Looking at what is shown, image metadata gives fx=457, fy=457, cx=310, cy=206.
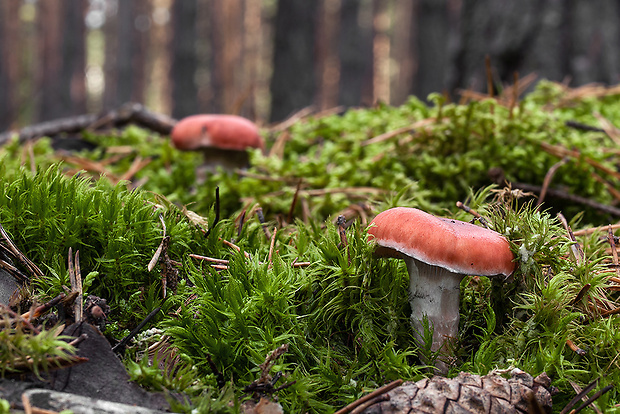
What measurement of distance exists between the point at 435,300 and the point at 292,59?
8674 mm

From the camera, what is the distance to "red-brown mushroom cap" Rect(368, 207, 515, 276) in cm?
124

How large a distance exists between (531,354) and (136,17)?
23763 mm

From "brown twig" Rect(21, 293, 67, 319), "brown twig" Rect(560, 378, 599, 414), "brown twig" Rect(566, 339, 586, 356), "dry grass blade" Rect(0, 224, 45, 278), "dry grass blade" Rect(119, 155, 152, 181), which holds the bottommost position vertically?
"brown twig" Rect(560, 378, 599, 414)

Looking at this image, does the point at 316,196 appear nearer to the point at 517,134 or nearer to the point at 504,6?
the point at 517,134

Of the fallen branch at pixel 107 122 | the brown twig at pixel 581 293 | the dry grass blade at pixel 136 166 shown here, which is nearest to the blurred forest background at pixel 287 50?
the fallen branch at pixel 107 122

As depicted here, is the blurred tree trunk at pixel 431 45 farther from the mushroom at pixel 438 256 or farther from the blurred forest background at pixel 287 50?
the mushroom at pixel 438 256

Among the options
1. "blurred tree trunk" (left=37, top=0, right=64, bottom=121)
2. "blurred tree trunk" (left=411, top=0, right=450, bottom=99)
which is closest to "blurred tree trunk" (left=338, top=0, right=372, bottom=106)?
"blurred tree trunk" (left=411, top=0, right=450, bottom=99)

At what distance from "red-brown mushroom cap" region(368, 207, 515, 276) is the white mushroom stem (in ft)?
0.50

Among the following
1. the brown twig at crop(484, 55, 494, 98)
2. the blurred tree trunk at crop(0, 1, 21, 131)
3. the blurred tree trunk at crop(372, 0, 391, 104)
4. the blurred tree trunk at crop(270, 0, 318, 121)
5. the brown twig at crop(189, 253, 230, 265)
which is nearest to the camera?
the brown twig at crop(189, 253, 230, 265)

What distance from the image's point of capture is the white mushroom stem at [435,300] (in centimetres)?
141

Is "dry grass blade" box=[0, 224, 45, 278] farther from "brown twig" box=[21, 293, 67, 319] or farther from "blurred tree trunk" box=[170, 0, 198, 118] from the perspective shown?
"blurred tree trunk" box=[170, 0, 198, 118]

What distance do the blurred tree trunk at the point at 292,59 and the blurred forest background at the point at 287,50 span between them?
0.02 metres

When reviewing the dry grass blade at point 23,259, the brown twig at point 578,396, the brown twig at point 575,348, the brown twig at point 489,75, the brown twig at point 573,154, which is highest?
the brown twig at point 489,75

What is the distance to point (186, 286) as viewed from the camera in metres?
1.50
